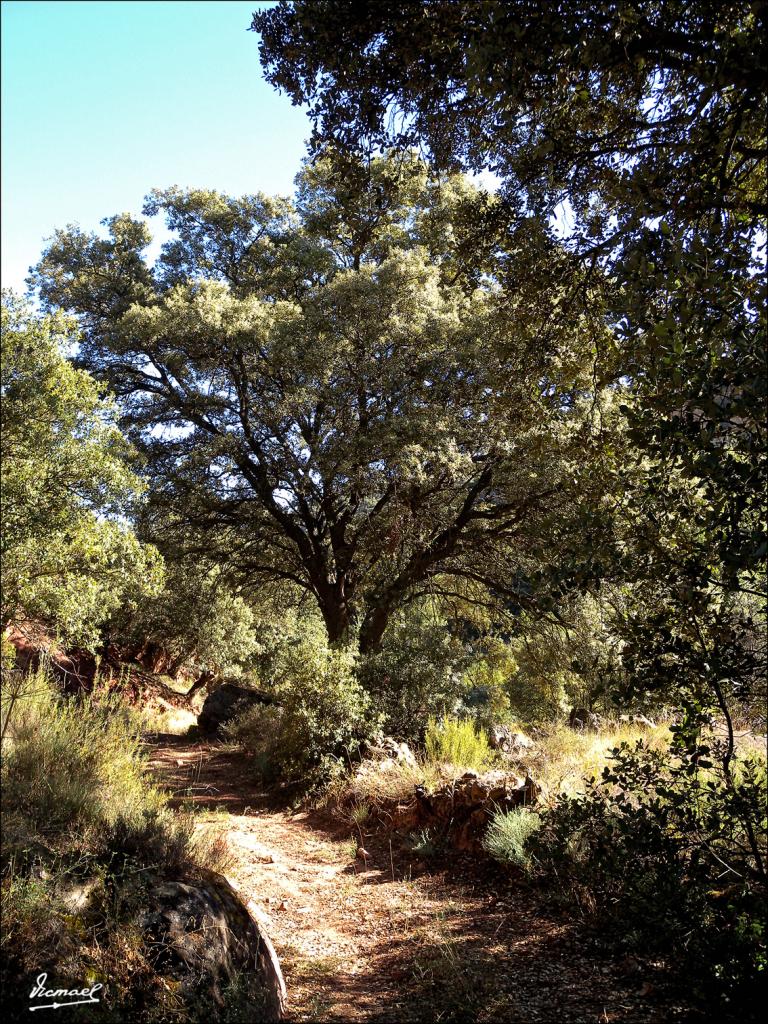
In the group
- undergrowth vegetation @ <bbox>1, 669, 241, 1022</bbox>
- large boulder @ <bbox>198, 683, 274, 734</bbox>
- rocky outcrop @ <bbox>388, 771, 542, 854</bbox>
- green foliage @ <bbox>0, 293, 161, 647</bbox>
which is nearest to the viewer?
undergrowth vegetation @ <bbox>1, 669, 241, 1022</bbox>

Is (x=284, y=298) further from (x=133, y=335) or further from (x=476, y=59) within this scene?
(x=476, y=59)

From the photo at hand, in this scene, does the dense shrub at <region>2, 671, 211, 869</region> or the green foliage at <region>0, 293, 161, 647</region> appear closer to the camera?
the dense shrub at <region>2, 671, 211, 869</region>

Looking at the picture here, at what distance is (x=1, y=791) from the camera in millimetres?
3902

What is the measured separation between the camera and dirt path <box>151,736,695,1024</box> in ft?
11.8

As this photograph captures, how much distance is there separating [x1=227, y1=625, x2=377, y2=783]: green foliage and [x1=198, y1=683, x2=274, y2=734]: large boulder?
574 centimetres

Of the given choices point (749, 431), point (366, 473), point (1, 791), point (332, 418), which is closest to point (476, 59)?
point (749, 431)

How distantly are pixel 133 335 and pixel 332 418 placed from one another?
138 inches

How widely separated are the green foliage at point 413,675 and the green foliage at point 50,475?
5.90 meters

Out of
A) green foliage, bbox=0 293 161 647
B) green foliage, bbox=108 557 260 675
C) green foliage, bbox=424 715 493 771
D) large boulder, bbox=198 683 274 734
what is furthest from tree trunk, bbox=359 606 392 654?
green foliage, bbox=0 293 161 647

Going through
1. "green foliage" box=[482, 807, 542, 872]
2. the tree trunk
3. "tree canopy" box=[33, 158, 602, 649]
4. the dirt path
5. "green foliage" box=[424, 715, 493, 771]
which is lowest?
the dirt path

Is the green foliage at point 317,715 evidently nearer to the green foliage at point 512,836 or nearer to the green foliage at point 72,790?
the green foliage at point 512,836

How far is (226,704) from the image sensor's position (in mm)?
16469

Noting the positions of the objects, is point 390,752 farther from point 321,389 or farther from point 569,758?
point 321,389

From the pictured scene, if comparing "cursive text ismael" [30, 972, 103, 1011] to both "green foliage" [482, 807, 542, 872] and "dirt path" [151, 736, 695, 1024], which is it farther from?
"green foliage" [482, 807, 542, 872]
